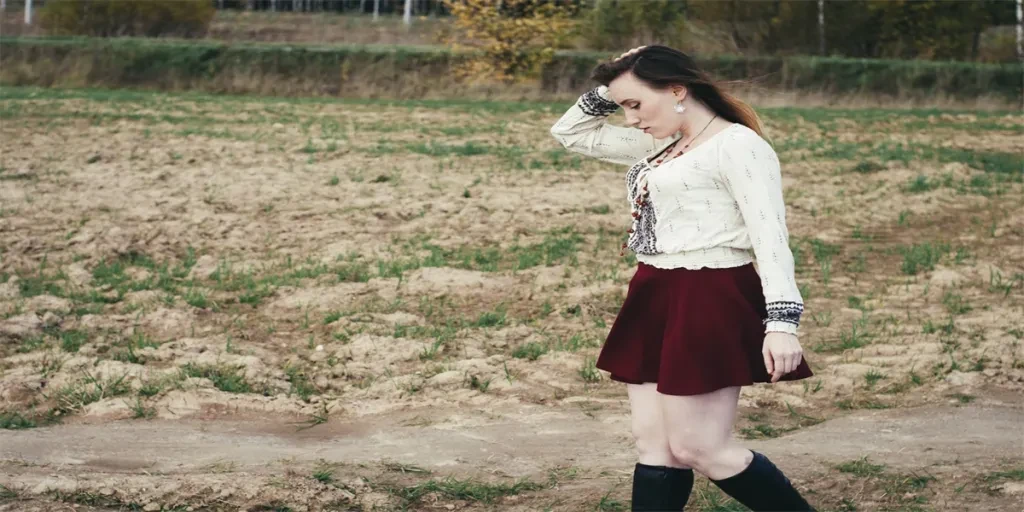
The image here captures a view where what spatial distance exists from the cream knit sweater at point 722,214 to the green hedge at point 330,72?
25341 millimetres

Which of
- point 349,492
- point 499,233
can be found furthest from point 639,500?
point 499,233

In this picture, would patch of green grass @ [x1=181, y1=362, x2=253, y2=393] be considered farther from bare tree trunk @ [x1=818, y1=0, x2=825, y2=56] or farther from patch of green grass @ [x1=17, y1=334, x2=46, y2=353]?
bare tree trunk @ [x1=818, y1=0, x2=825, y2=56]

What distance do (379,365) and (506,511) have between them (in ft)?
7.88

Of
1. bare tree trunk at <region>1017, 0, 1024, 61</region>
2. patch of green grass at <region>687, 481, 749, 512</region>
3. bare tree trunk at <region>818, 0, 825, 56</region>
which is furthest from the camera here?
bare tree trunk at <region>1017, 0, 1024, 61</region>

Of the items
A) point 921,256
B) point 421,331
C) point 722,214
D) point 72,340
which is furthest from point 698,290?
point 921,256

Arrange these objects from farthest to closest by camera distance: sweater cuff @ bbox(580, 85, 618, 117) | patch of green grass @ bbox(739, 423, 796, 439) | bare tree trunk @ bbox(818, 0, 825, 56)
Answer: bare tree trunk @ bbox(818, 0, 825, 56) < patch of green grass @ bbox(739, 423, 796, 439) < sweater cuff @ bbox(580, 85, 618, 117)

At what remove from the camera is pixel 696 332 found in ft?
12.2

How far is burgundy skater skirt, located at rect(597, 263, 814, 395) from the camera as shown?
12.1 feet

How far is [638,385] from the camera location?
3896 mm

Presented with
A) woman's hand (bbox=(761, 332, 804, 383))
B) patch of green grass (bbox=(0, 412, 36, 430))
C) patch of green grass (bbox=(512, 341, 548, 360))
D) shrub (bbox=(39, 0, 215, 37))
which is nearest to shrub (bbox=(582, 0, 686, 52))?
shrub (bbox=(39, 0, 215, 37))

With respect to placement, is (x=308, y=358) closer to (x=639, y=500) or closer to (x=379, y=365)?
(x=379, y=365)

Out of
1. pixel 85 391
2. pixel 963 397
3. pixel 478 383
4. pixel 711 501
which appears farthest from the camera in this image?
pixel 478 383

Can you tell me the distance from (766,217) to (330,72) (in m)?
26.6

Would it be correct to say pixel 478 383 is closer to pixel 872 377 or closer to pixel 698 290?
pixel 872 377
